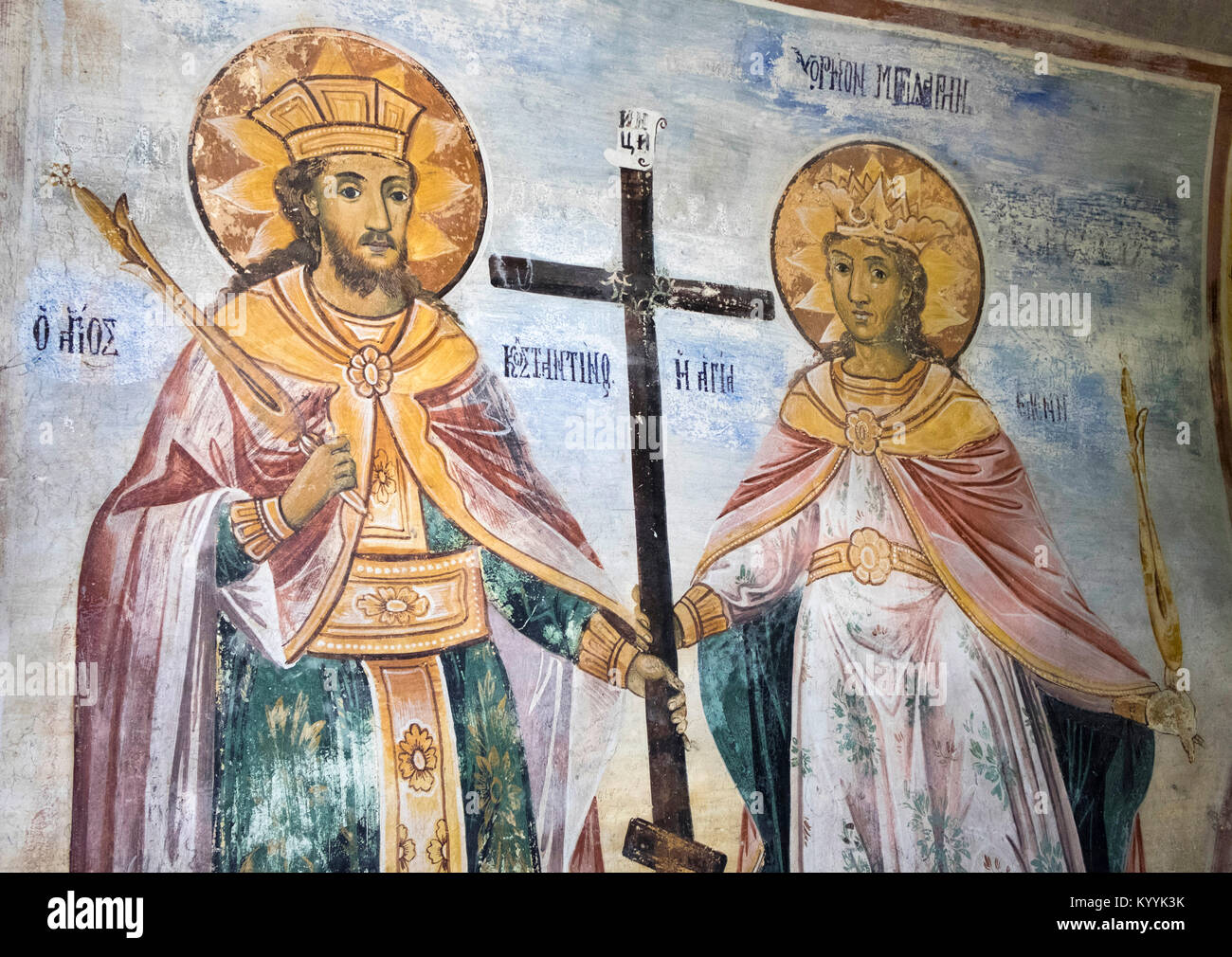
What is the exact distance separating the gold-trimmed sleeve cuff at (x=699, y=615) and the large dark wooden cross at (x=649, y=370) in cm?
6

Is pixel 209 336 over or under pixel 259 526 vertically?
over

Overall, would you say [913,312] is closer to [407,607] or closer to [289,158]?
[407,607]

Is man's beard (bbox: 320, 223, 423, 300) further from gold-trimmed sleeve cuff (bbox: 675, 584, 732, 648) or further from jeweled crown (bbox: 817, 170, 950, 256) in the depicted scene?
jeweled crown (bbox: 817, 170, 950, 256)

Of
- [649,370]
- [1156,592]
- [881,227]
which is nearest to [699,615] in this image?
[649,370]

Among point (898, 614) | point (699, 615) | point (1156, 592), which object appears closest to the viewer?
point (699, 615)

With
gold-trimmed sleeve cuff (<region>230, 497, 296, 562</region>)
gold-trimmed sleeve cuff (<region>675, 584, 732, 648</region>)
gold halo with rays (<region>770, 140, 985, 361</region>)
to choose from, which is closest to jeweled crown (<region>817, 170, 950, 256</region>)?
gold halo with rays (<region>770, 140, 985, 361</region>)

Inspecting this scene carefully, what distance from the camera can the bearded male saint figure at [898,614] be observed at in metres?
5.70

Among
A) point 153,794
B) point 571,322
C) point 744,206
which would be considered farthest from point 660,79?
point 153,794

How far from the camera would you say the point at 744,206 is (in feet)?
20.1

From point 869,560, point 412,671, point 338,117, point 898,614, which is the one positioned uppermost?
point 338,117

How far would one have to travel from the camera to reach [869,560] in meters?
6.06

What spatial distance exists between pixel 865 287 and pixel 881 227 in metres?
0.32

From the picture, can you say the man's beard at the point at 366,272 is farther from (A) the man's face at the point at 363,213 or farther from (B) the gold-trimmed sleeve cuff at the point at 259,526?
(B) the gold-trimmed sleeve cuff at the point at 259,526
